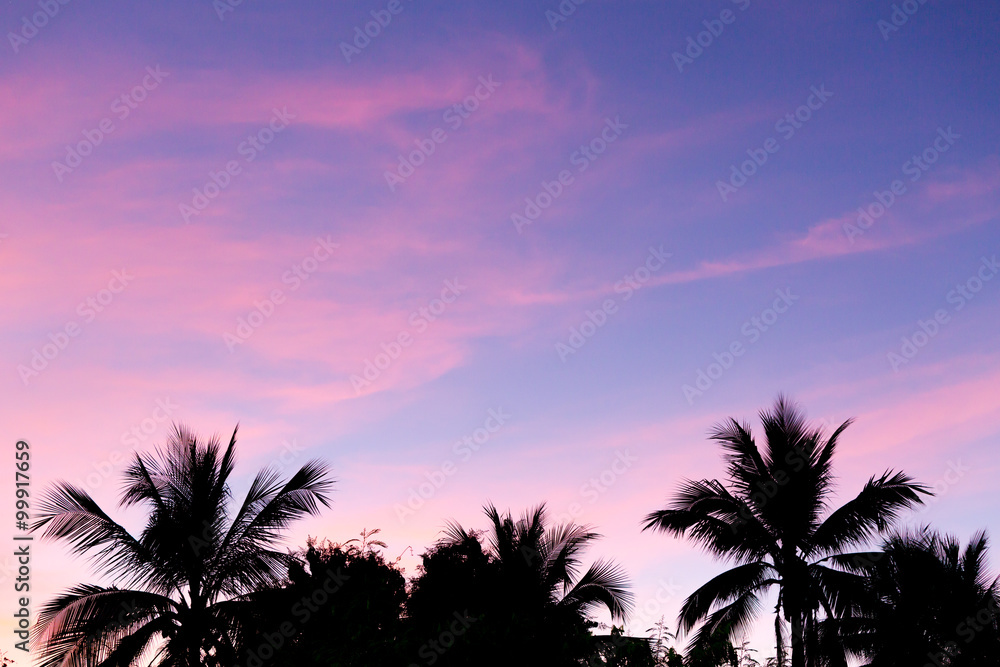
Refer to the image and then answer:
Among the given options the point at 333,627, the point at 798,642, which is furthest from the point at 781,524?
the point at 333,627

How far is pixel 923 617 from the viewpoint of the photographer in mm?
27484

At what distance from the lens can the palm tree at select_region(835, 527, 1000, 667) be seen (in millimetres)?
27016

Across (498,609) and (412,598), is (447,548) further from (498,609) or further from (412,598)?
(498,609)

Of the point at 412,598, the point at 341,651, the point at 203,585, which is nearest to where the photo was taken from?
the point at 341,651

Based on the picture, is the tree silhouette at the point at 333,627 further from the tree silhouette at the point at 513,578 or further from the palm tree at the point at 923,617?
the palm tree at the point at 923,617

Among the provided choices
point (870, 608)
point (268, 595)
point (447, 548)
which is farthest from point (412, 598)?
point (870, 608)

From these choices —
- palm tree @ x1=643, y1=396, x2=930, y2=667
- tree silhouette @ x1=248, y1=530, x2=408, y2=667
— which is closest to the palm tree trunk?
palm tree @ x1=643, y1=396, x2=930, y2=667

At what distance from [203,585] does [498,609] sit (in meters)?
9.66

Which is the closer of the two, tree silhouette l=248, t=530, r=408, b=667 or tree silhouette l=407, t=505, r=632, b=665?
tree silhouette l=248, t=530, r=408, b=667

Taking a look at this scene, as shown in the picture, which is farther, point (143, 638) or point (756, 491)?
point (756, 491)

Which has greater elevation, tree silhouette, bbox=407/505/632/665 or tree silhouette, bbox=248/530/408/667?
tree silhouette, bbox=407/505/632/665

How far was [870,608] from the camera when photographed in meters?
23.8

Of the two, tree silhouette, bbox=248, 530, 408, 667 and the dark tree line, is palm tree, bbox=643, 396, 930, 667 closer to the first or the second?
the dark tree line

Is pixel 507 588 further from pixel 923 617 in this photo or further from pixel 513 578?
pixel 923 617
